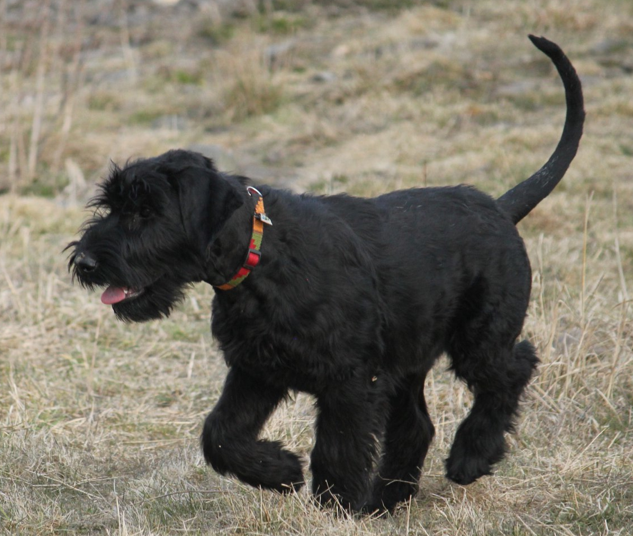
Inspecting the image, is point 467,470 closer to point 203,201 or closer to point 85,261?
point 203,201

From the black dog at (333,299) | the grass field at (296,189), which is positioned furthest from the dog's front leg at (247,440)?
the grass field at (296,189)

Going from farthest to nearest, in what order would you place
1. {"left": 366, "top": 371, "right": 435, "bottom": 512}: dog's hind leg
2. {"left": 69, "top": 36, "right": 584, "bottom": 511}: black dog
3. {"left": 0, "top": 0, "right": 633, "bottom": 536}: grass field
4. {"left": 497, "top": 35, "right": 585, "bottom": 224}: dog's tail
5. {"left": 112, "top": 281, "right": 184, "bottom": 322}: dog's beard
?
{"left": 497, "top": 35, "right": 585, "bottom": 224}: dog's tail
{"left": 366, "top": 371, "right": 435, "bottom": 512}: dog's hind leg
{"left": 0, "top": 0, "right": 633, "bottom": 536}: grass field
{"left": 112, "top": 281, "right": 184, "bottom": 322}: dog's beard
{"left": 69, "top": 36, "right": 584, "bottom": 511}: black dog

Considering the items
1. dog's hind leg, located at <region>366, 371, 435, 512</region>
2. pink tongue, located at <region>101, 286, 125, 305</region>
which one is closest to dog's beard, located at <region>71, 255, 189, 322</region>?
pink tongue, located at <region>101, 286, 125, 305</region>

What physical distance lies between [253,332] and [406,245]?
0.78 meters

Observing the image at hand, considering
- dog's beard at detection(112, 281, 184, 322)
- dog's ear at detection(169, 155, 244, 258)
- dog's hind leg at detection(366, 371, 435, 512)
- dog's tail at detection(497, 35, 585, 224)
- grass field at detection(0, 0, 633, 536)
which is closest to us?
dog's ear at detection(169, 155, 244, 258)

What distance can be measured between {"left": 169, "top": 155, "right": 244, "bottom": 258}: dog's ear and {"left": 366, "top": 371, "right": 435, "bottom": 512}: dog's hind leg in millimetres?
1302

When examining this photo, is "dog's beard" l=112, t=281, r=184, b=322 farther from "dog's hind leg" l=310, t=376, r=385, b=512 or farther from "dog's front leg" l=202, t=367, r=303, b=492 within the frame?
"dog's hind leg" l=310, t=376, r=385, b=512

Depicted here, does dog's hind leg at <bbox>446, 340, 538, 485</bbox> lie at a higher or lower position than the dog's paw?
higher

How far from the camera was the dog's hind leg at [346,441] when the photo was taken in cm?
341

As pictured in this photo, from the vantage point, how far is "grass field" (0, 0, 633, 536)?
3.82 metres

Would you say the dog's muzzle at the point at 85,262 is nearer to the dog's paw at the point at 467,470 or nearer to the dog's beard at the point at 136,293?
the dog's beard at the point at 136,293

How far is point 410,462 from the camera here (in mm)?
4047

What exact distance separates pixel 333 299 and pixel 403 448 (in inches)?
40.5

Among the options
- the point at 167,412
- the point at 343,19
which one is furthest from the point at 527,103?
the point at 167,412
